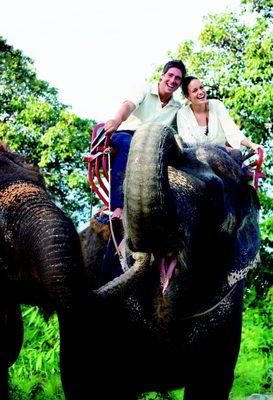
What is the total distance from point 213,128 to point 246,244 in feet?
3.98

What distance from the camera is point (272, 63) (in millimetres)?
13117

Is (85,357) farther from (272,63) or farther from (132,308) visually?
(272,63)

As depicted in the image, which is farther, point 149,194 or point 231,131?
point 231,131

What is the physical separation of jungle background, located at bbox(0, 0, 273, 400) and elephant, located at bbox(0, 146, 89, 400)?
0.76 meters

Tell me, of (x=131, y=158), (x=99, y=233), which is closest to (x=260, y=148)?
(x=99, y=233)

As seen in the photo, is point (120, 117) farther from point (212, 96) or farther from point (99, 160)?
point (212, 96)

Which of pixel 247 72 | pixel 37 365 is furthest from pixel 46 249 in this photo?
pixel 247 72

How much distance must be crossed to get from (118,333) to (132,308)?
0.19 meters

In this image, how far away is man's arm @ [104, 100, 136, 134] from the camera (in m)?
3.76

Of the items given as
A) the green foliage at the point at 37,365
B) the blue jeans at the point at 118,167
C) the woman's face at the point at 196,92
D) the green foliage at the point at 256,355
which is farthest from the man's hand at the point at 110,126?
the green foliage at the point at 256,355

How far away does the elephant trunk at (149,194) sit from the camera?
2346 millimetres

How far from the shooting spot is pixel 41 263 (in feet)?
8.13

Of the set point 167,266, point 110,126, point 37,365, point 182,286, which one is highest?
point 110,126

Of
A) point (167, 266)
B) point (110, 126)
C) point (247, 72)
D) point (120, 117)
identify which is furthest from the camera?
point (247, 72)
